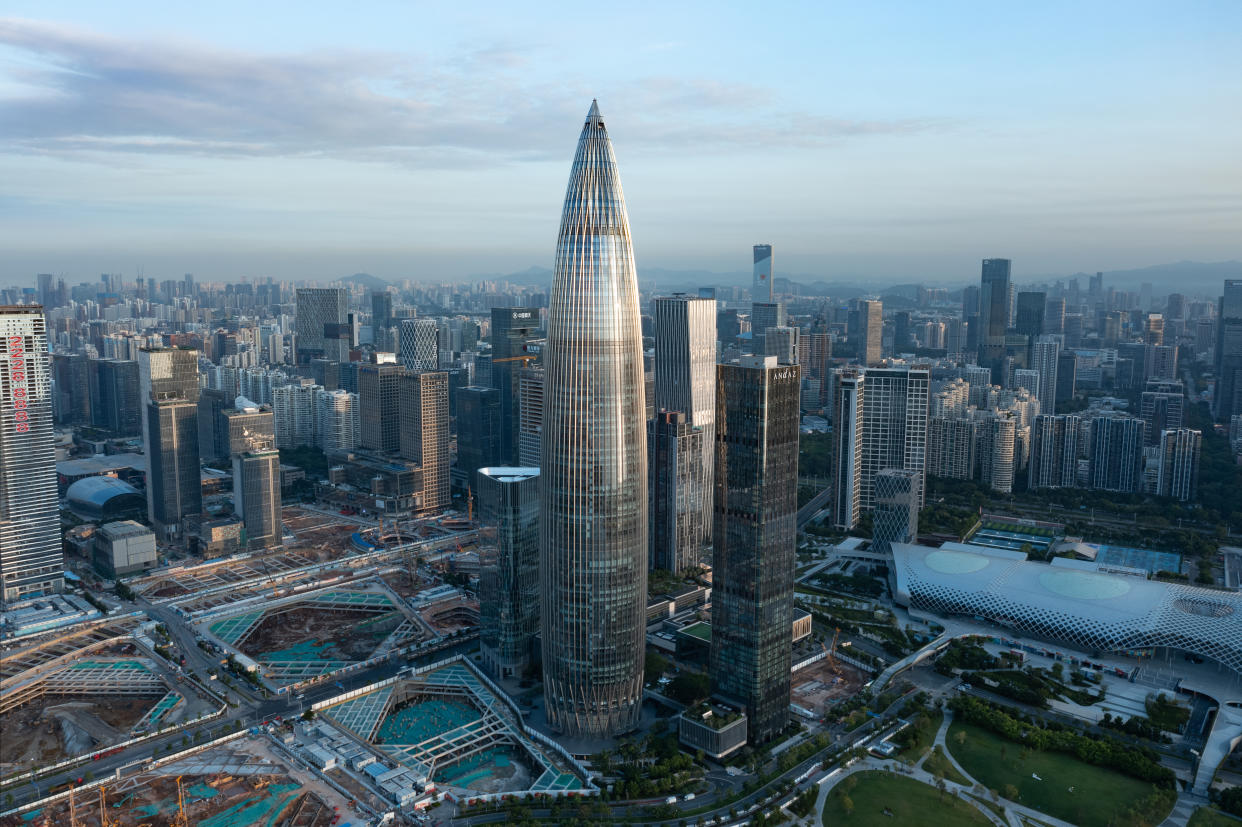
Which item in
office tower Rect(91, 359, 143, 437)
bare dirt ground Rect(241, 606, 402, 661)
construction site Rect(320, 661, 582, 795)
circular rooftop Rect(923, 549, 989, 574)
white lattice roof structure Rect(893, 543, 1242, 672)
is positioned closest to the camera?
construction site Rect(320, 661, 582, 795)

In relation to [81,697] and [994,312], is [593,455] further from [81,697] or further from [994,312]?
[994,312]

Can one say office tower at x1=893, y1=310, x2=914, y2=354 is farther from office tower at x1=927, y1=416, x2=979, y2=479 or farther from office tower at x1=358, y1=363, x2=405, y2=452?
office tower at x1=358, y1=363, x2=405, y2=452

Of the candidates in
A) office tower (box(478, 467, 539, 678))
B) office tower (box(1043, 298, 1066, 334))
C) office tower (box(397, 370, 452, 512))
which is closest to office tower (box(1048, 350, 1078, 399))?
office tower (box(1043, 298, 1066, 334))

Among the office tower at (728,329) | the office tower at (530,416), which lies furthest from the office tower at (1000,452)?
the office tower at (728,329)

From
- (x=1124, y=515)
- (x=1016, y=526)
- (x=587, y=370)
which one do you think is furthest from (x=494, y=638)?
(x=1124, y=515)

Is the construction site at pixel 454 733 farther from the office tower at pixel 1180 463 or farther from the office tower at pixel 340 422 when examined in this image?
the office tower at pixel 1180 463
